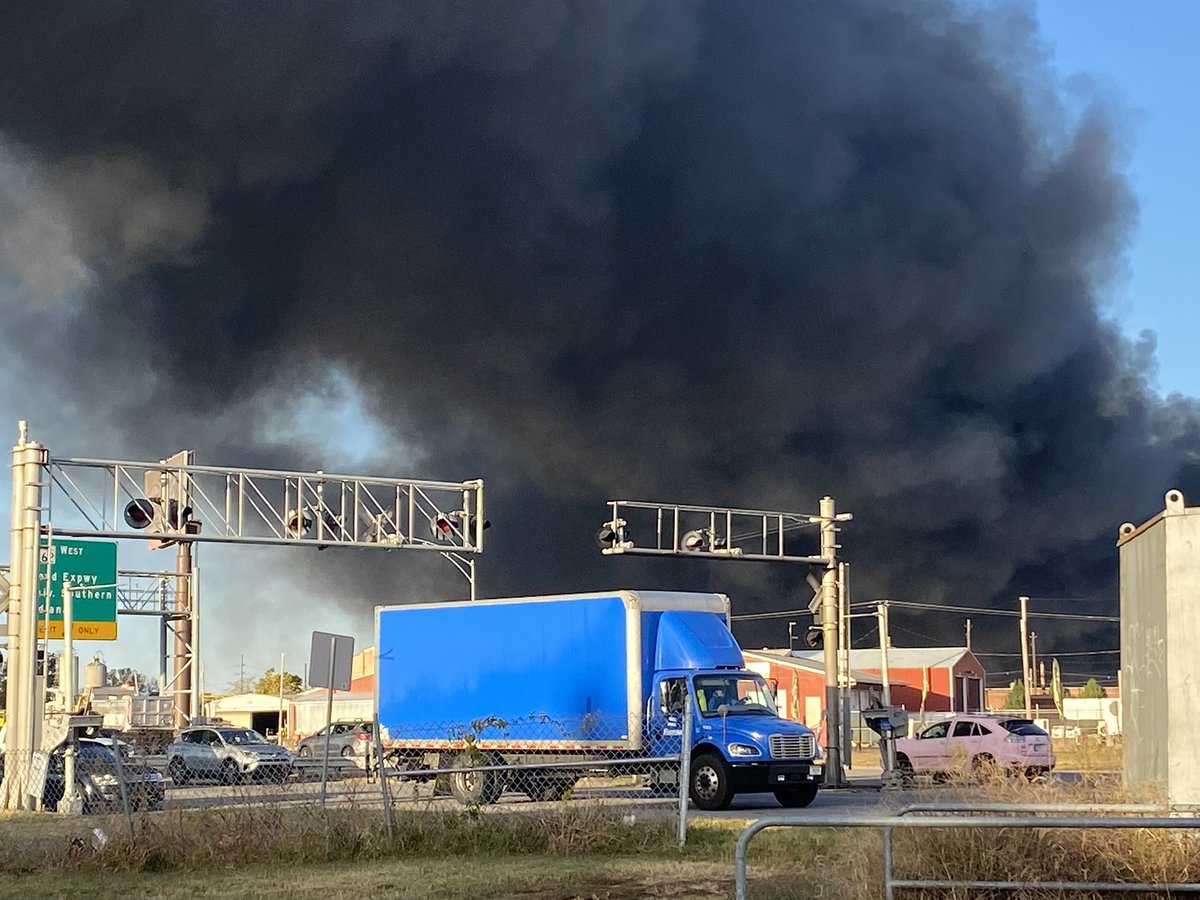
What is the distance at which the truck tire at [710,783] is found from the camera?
25281 millimetres

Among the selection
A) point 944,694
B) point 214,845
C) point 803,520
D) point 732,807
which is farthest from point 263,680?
point 214,845

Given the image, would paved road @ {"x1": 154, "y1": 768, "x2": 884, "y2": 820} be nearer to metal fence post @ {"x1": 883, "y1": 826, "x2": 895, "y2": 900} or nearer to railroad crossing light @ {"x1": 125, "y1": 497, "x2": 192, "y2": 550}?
metal fence post @ {"x1": 883, "y1": 826, "x2": 895, "y2": 900}

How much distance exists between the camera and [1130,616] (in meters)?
13.7

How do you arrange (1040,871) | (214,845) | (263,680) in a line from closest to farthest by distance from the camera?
(1040,871) < (214,845) < (263,680)

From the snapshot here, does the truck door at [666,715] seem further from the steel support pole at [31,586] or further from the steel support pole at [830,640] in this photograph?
the steel support pole at [31,586]

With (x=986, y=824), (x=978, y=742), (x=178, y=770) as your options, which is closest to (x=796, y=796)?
(x=978, y=742)

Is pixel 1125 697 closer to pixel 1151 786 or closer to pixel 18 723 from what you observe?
pixel 1151 786

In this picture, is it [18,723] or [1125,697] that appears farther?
[18,723]

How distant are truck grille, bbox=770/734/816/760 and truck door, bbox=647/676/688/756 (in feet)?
5.47

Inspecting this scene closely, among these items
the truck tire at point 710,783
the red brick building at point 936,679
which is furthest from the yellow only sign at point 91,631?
the red brick building at point 936,679

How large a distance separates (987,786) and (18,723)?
21.1 metres

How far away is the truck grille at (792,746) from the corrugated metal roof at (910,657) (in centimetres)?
7082

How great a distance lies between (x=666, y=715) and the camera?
26.4 m

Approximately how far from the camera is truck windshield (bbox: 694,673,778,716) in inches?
1031
